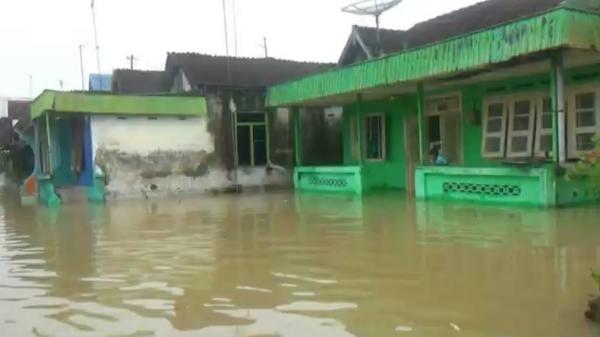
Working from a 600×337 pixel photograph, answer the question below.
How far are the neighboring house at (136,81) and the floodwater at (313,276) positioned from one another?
18.4 m

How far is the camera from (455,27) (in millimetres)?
17328

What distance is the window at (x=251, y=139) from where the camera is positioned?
1948cm

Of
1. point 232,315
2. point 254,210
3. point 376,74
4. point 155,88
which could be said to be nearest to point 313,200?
point 254,210

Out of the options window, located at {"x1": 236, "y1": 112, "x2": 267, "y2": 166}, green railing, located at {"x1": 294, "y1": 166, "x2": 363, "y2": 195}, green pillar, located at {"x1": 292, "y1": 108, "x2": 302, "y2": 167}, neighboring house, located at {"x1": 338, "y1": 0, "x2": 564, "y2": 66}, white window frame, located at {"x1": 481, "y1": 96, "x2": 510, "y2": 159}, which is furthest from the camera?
window, located at {"x1": 236, "y1": 112, "x2": 267, "y2": 166}

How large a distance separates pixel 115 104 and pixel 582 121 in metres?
12.2

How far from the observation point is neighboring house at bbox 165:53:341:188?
19.0 metres

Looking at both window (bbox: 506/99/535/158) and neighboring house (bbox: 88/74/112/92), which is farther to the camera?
neighboring house (bbox: 88/74/112/92)

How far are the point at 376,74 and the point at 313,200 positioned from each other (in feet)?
10.9

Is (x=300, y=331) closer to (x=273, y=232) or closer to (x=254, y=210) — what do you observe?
(x=273, y=232)

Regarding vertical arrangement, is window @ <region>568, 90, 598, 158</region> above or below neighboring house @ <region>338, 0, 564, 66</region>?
below

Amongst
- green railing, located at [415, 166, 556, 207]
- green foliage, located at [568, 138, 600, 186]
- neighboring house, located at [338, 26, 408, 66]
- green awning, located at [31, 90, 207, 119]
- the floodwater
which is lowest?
the floodwater

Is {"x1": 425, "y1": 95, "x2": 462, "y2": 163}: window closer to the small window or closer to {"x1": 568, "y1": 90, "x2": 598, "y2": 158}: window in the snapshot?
the small window

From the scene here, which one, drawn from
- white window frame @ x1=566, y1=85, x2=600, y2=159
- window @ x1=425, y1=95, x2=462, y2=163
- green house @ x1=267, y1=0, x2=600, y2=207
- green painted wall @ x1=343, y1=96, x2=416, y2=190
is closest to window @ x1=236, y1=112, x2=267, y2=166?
green house @ x1=267, y1=0, x2=600, y2=207

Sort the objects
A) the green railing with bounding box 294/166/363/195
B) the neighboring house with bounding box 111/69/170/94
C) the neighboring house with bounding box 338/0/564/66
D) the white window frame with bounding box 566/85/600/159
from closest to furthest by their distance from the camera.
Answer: the white window frame with bounding box 566/85/600/159, the green railing with bounding box 294/166/363/195, the neighboring house with bounding box 338/0/564/66, the neighboring house with bounding box 111/69/170/94
